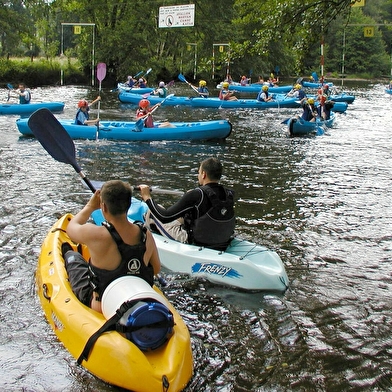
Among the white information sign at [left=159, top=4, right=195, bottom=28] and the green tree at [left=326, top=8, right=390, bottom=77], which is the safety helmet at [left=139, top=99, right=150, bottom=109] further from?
the green tree at [left=326, top=8, right=390, bottom=77]

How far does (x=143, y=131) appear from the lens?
11.5m

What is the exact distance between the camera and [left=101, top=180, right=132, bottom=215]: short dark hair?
3062mm

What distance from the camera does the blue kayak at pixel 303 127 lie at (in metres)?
13.3

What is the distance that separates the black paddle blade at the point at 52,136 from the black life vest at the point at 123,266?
167 cm

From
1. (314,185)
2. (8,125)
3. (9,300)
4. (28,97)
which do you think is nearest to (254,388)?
(9,300)

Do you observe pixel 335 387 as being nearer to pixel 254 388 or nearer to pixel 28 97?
pixel 254 388

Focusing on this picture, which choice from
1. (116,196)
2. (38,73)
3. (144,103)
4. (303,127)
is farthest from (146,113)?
(38,73)

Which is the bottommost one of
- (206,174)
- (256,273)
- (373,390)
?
(373,390)

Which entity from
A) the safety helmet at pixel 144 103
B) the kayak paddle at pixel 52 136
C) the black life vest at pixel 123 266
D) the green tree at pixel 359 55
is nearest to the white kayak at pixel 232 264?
the kayak paddle at pixel 52 136

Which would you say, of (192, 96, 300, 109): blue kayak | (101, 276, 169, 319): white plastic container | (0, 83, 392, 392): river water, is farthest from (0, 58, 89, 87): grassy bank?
(101, 276, 169, 319): white plastic container

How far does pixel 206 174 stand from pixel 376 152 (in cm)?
848

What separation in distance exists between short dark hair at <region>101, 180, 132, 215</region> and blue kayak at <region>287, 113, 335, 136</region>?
1063cm

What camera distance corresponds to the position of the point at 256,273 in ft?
14.4

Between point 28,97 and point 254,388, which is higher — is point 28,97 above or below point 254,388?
above
